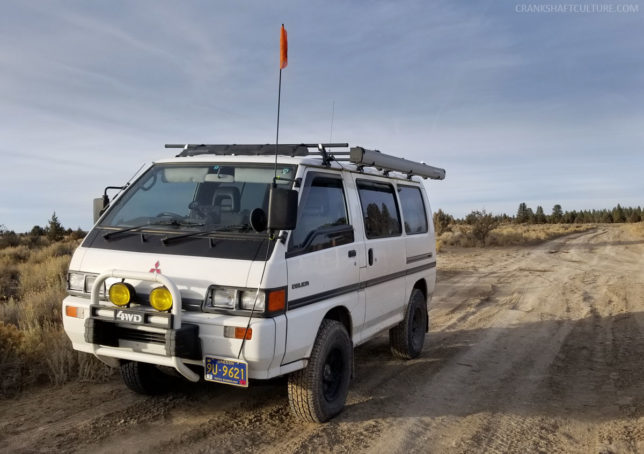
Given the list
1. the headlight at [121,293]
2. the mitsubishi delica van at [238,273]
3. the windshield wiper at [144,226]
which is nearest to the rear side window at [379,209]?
the mitsubishi delica van at [238,273]

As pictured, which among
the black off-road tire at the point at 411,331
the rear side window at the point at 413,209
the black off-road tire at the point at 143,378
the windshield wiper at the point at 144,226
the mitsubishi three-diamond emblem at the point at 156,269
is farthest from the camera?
the rear side window at the point at 413,209

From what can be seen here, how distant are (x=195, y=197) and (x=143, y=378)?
179 centimetres

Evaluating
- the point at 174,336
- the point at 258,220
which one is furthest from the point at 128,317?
the point at 258,220

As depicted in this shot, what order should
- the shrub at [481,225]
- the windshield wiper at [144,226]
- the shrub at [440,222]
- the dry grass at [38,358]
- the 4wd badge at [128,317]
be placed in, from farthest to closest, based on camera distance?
the shrub at [440,222] < the shrub at [481,225] < the dry grass at [38,358] < the windshield wiper at [144,226] < the 4wd badge at [128,317]

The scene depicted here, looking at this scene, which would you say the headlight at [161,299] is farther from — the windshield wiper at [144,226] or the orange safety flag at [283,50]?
the orange safety flag at [283,50]

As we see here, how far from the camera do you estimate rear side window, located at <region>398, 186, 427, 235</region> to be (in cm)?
696

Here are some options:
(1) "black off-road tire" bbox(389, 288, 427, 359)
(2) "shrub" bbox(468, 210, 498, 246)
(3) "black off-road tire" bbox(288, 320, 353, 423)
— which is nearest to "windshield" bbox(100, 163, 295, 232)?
(3) "black off-road tire" bbox(288, 320, 353, 423)

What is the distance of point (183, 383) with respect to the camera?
562 centimetres

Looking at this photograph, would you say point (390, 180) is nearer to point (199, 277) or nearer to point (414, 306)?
point (414, 306)

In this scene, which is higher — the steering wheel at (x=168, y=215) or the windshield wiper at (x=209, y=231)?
the steering wheel at (x=168, y=215)

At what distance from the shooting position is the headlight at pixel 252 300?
3883 mm

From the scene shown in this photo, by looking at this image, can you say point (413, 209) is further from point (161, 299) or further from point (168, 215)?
point (161, 299)

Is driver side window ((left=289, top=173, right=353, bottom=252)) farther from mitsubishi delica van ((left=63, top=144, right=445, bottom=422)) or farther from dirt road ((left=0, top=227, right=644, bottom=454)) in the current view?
dirt road ((left=0, top=227, right=644, bottom=454))

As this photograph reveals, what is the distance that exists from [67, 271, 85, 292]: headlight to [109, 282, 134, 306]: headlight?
0.51 metres
